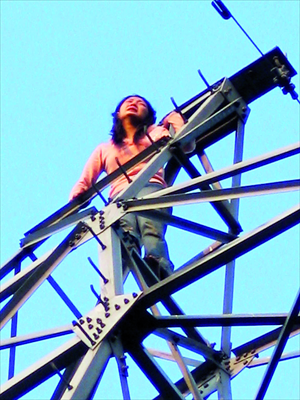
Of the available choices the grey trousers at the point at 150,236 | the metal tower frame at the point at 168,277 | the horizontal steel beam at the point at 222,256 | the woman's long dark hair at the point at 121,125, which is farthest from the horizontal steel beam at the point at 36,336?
the woman's long dark hair at the point at 121,125

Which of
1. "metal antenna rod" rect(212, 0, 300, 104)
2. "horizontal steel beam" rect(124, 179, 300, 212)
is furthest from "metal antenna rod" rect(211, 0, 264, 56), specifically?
"horizontal steel beam" rect(124, 179, 300, 212)

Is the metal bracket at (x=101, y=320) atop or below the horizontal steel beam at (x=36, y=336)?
below

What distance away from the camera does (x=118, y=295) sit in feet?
21.1

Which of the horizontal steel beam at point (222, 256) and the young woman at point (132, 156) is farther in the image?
the young woman at point (132, 156)

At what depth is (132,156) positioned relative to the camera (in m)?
8.98

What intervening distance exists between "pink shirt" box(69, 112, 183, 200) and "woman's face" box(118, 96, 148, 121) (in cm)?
26

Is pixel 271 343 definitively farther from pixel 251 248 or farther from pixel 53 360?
pixel 53 360

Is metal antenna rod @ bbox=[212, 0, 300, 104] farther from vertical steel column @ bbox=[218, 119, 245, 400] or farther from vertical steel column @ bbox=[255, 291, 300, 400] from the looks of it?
vertical steel column @ bbox=[255, 291, 300, 400]

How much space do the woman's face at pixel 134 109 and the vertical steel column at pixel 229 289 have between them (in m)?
0.98

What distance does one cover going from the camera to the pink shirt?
27.6 feet

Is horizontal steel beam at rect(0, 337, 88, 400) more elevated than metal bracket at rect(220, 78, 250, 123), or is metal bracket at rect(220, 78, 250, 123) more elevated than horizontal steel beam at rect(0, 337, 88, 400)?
metal bracket at rect(220, 78, 250, 123)

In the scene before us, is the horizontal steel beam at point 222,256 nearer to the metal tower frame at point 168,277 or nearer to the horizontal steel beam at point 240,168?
the metal tower frame at point 168,277

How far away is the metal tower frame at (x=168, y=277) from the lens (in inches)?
245

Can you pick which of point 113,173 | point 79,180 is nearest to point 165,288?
point 113,173
